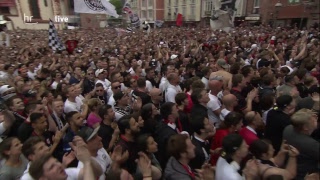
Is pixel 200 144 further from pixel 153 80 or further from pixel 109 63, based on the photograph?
pixel 109 63

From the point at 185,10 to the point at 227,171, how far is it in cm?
4925

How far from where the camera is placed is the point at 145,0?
6328cm

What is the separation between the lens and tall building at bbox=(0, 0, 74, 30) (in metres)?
40.9

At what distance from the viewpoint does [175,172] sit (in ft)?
9.14

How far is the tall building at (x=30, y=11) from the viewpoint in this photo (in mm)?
40938

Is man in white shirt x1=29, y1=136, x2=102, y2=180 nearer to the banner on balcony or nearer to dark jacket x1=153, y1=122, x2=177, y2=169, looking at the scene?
dark jacket x1=153, y1=122, x2=177, y2=169

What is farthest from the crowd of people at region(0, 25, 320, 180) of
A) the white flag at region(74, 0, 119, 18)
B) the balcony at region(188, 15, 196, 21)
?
the balcony at region(188, 15, 196, 21)

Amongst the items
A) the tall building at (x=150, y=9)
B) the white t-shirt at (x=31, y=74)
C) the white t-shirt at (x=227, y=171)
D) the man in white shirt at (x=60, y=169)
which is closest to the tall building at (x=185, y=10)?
the tall building at (x=150, y=9)

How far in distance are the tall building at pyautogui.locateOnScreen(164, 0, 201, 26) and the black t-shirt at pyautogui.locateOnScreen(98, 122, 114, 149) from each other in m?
43.5

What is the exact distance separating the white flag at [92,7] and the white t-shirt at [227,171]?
10.7 meters

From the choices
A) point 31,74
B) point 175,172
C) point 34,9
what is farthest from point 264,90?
point 34,9

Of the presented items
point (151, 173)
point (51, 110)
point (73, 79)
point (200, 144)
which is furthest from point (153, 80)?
point (151, 173)

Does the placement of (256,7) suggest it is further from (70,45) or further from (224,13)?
(70,45)

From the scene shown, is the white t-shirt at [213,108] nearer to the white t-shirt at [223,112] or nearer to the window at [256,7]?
the white t-shirt at [223,112]
